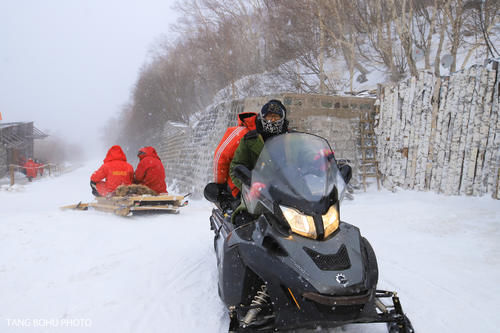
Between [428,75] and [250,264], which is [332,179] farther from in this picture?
[428,75]

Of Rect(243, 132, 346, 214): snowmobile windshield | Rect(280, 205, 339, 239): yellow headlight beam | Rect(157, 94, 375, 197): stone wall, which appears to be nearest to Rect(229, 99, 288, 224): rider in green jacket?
Rect(243, 132, 346, 214): snowmobile windshield

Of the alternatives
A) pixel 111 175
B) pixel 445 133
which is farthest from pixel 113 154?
pixel 445 133

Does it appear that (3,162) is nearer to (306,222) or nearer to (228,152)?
(228,152)

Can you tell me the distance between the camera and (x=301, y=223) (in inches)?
78.4

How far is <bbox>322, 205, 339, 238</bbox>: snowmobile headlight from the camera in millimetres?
2016

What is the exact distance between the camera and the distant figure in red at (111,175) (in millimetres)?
7266

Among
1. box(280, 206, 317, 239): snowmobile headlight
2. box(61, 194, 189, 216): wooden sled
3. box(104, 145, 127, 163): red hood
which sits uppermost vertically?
box(280, 206, 317, 239): snowmobile headlight

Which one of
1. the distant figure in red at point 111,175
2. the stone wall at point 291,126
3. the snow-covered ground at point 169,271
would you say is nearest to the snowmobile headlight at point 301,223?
the snow-covered ground at point 169,271

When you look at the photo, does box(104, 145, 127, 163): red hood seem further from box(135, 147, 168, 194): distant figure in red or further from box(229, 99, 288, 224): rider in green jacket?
box(229, 99, 288, 224): rider in green jacket

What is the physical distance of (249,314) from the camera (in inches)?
80.8

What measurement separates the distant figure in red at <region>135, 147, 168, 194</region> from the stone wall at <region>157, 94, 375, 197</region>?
12.4 ft

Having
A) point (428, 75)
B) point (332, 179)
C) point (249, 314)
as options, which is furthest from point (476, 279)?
point (428, 75)

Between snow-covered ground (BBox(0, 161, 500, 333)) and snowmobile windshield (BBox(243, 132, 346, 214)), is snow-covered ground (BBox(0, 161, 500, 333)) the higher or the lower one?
the lower one

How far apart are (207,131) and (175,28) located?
19.0m
